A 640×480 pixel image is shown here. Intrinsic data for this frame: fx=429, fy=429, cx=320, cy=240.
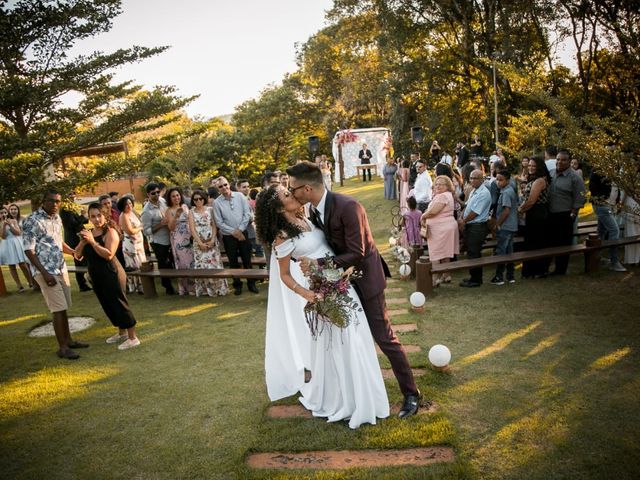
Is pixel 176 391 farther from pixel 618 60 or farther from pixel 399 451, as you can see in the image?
pixel 618 60

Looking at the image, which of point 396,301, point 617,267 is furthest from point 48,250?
point 617,267

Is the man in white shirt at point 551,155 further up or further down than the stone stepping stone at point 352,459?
further up

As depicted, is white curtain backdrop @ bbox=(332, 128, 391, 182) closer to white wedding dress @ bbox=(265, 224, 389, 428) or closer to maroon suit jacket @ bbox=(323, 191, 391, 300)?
white wedding dress @ bbox=(265, 224, 389, 428)

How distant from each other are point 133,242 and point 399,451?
22.1 feet

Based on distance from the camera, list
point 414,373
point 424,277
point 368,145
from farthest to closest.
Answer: point 368,145 < point 424,277 < point 414,373

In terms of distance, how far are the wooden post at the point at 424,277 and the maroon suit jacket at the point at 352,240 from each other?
3176mm

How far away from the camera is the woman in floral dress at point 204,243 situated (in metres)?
7.74

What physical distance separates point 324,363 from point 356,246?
113 cm

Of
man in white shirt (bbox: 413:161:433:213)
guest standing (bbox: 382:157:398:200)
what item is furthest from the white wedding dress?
guest standing (bbox: 382:157:398:200)

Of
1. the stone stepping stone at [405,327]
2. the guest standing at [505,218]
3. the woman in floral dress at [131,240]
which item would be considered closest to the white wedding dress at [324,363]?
the stone stepping stone at [405,327]

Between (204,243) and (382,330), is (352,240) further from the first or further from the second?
(204,243)

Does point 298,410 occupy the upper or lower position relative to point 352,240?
lower

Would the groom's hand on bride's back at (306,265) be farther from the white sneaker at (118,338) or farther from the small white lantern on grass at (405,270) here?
the small white lantern on grass at (405,270)

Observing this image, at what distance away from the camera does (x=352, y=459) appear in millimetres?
3287
